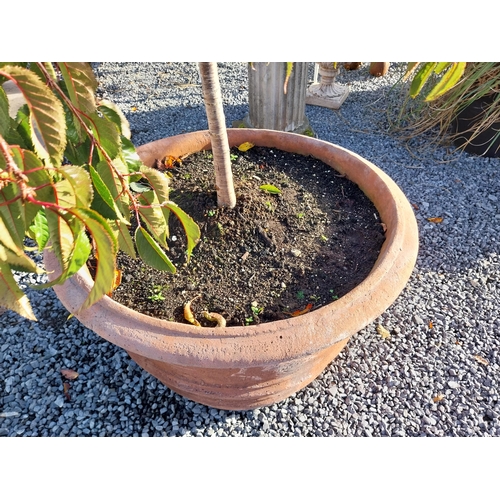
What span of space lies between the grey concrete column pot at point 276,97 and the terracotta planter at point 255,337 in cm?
127

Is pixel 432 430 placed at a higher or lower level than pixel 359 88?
lower

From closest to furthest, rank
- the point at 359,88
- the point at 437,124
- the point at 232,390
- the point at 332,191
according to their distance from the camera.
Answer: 1. the point at 232,390
2. the point at 332,191
3. the point at 437,124
4. the point at 359,88

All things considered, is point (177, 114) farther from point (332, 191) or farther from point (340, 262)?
point (340, 262)

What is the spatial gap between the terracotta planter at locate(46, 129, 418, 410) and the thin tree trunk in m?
0.50

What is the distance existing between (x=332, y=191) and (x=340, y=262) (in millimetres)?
348

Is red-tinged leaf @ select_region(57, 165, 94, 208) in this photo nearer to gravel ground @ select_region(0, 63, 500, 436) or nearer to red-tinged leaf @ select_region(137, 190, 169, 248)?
red-tinged leaf @ select_region(137, 190, 169, 248)

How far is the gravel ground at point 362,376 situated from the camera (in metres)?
1.44

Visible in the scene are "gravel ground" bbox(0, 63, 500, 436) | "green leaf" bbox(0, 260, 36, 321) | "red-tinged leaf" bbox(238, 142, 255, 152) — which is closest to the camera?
"green leaf" bbox(0, 260, 36, 321)

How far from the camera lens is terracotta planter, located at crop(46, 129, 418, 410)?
3.37 feet

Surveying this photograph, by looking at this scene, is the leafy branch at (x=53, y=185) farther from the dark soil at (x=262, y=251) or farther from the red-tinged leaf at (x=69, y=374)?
the red-tinged leaf at (x=69, y=374)

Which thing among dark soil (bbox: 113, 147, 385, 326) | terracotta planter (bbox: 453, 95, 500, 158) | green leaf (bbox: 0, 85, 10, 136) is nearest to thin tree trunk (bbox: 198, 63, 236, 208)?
dark soil (bbox: 113, 147, 385, 326)

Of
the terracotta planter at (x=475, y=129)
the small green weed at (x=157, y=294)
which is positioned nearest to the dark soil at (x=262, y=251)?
the small green weed at (x=157, y=294)
